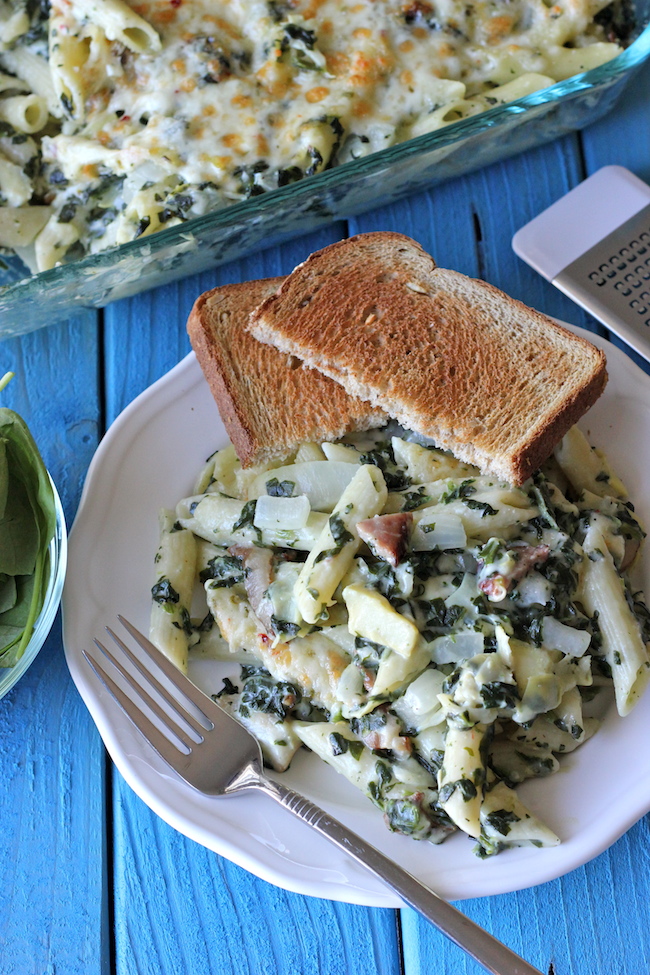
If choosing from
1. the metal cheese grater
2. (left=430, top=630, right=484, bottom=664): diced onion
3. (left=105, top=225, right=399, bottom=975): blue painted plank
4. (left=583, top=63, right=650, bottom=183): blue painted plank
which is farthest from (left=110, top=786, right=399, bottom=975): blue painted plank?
(left=583, top=63, right=650, bottom=183): blue painted plank

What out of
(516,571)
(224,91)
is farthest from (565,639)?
(224,91)

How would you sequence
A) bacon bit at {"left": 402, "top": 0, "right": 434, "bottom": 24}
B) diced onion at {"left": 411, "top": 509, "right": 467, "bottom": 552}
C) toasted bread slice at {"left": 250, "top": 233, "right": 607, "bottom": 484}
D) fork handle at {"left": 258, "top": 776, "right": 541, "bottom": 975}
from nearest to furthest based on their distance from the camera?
fork handle at {"left": 258, "top": 776, "right": 541, "bottom": 975} → diced onion at {"left": 411, "top": 509, "right": 467, "bottom": 552} → toasted bread slice at {"left": 250, "top": 233, "right": 607, "bottom": 484} → bacon bit at {"left": 402, "top": 0, "right": 434, "bottom": 24}

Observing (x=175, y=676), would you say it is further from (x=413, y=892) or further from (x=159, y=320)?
(x=159, y=320)

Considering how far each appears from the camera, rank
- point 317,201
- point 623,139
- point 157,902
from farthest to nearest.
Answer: point 623,139 → point 317,201 → point 157,902

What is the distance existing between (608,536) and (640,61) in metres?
1.36

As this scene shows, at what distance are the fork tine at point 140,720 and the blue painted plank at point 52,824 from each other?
281 millimetres

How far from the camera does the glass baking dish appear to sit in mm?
2250

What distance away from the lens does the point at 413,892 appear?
1.66 meters

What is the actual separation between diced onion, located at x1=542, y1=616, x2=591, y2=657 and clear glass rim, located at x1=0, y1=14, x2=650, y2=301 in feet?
3.99

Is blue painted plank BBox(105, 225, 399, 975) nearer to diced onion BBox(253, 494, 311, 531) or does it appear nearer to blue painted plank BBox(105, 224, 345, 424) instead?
diced onion BBox(253, 494, 311, 531)

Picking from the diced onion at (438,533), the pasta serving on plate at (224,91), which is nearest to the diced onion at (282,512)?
the diced onion at (438,533)

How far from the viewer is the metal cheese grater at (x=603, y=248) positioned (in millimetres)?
2352

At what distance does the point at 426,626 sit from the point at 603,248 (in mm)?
1219

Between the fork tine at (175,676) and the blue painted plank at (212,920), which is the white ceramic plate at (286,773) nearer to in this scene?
the fork tine at (175,676)
